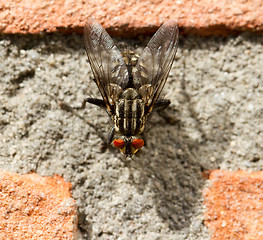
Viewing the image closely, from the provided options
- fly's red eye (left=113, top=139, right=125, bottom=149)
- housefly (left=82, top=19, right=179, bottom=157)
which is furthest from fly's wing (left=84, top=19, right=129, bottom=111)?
fly's red eye (left=113, top=139, right=125, bottom=149)

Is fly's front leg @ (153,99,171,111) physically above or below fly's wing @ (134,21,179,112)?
below

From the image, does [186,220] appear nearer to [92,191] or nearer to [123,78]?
[92,191]

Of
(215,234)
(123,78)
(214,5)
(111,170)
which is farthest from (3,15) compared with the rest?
(215,234)

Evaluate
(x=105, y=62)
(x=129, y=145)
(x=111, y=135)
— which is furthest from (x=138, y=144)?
(x=105, y=62)

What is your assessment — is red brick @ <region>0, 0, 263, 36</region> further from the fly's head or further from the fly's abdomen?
the fly's head

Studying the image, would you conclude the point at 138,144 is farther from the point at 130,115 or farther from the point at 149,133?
the point at 130,115

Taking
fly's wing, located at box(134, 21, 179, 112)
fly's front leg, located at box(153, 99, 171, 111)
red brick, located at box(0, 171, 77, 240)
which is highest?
fly's wing, located at box(134, 21, 179, 112)
